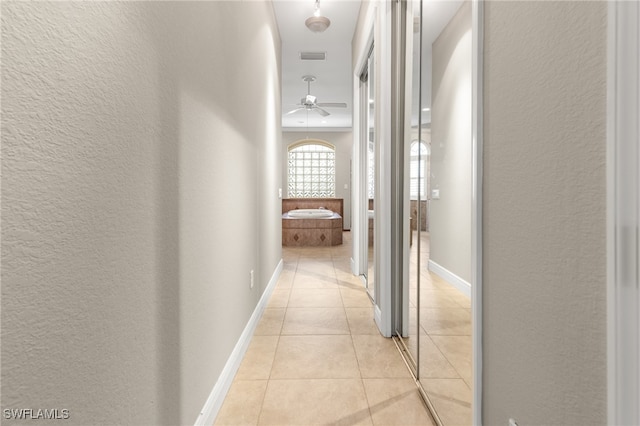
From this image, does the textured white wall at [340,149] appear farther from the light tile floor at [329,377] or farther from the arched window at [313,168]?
the light tile floor at [329,377]

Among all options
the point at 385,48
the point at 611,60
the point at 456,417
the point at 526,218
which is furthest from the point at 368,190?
the point at 611,60

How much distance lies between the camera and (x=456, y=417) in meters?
1.25

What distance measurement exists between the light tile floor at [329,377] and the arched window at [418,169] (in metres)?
0.76

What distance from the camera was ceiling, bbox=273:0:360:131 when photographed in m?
3.40

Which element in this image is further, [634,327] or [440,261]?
[440,261]

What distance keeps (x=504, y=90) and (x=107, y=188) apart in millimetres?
994

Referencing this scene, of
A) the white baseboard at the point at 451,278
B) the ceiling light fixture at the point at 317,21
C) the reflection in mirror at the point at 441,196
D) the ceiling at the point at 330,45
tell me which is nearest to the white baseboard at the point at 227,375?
the reflection in mirror at the point at 441,196

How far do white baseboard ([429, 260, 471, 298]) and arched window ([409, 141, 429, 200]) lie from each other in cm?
36

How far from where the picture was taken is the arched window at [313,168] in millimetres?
9273

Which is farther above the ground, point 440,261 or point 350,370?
point 440,261

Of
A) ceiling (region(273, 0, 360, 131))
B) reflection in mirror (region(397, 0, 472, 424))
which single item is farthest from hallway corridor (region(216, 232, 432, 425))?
ceiling (region(273, 0, 360, 131))

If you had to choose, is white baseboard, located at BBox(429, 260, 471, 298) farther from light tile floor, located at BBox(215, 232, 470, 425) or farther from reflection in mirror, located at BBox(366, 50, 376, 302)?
reflection in mirror, located at BBox(366, 50, 376, 302)

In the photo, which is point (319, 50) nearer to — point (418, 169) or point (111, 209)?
point (418, 169)

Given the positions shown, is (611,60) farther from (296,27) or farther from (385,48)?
(296,27)
